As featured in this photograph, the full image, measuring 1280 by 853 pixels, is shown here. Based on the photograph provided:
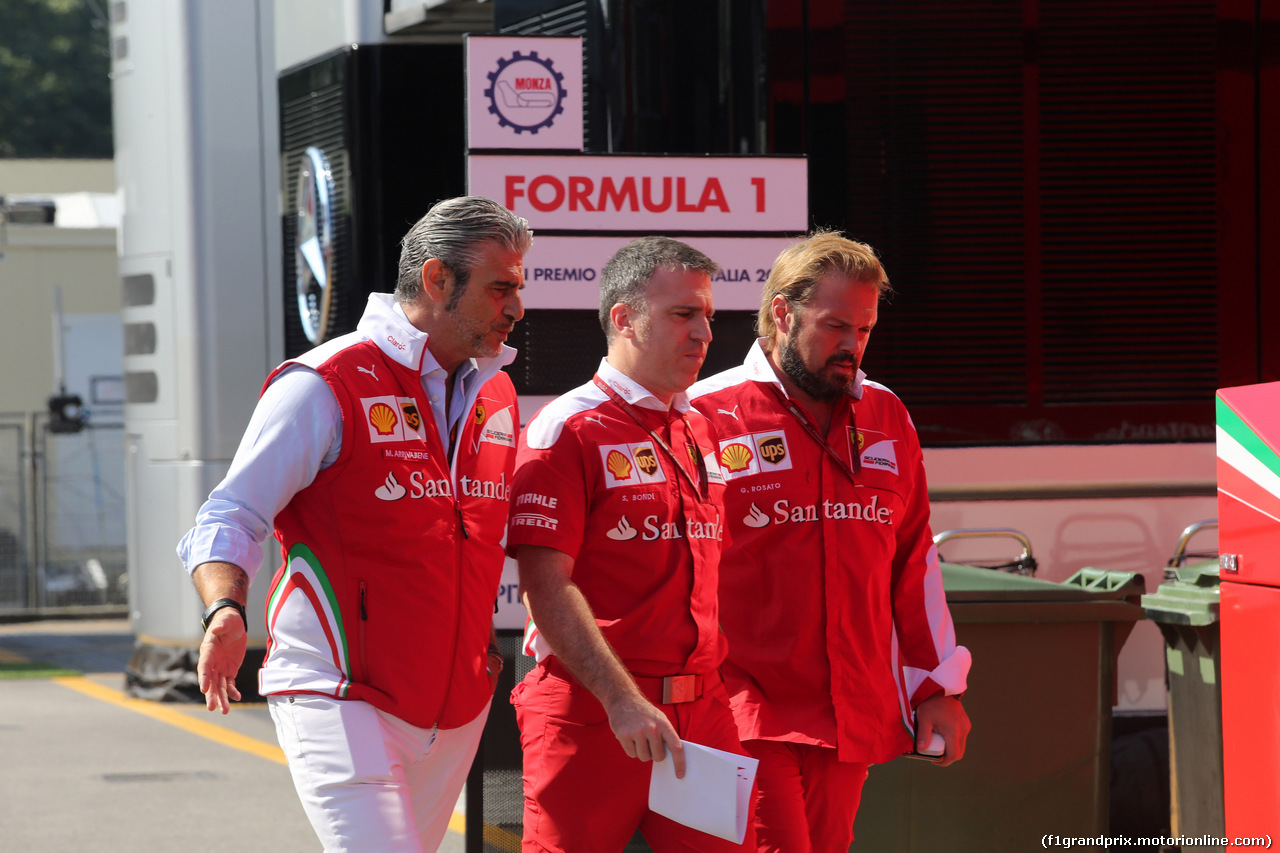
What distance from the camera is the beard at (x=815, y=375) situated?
367cm

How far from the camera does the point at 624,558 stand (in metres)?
3.38

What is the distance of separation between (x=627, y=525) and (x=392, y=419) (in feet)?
1.78

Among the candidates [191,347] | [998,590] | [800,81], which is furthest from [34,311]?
[998,590]

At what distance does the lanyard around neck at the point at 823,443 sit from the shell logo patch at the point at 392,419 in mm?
915

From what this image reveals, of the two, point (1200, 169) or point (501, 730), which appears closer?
point (501, 730)

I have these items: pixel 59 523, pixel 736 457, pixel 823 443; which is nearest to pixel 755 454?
pixel 736 457

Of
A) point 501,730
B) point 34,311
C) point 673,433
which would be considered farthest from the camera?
point 34,311

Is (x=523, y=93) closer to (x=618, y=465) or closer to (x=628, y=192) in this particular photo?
(x=628, y=192)

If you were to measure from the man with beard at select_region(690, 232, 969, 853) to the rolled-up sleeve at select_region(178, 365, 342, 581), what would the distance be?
99 cm

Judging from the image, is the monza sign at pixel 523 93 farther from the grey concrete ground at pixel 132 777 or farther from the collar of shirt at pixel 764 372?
the grey concrete ground at pixel 132 777

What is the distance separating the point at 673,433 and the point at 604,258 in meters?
2.05

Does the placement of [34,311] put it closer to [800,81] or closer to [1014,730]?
[800,81]

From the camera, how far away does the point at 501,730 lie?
538 cm

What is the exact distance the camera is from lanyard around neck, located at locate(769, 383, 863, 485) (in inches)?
145
